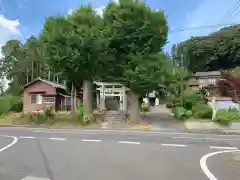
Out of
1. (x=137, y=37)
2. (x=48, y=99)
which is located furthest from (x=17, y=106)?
(x=137, y=37)

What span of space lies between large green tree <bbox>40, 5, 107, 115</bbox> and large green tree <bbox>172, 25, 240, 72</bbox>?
4723 centimetres

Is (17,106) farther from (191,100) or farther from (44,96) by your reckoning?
(191,100)

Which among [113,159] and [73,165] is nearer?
[73,165]

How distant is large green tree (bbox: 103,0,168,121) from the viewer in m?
27.5

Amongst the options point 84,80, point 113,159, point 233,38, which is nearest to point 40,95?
point 84,80

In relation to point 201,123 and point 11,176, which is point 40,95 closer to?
point 201,123

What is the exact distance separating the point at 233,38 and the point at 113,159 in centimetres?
6610

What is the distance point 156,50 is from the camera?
96.8 feet

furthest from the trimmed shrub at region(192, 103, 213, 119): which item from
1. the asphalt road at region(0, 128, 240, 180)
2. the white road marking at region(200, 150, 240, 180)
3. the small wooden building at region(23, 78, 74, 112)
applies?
the small wooden building at region(23, 78, 74, 112)

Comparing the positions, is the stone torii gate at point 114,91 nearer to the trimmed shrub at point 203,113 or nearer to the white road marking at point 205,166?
the trimmed shrub at point 203,113

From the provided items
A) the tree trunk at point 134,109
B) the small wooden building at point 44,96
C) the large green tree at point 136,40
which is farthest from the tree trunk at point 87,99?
the small wooden building at point 44,96

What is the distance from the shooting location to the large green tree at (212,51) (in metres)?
70.4

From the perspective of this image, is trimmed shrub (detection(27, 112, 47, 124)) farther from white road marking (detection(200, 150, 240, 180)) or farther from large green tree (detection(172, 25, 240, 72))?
large green tree (detection(172, 25, 240, 72))

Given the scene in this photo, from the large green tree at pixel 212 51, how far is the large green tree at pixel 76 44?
155ft
